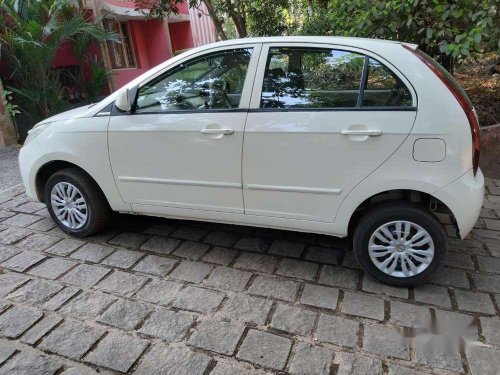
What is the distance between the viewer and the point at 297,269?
322 centimetres

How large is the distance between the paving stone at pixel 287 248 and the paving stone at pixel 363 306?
26.0 inches

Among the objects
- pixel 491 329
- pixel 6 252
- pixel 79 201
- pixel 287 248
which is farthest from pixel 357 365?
pixel 6 252

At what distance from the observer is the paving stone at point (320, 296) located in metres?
2.79

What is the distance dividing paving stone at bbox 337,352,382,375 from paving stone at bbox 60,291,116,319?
5.24 feet

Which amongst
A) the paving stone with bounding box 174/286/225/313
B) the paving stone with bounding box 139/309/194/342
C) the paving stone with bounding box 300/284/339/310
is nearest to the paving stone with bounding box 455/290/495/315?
the paving stone with bounding box 300/284/339/310

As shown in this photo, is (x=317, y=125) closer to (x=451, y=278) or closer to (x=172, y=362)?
(x=451, y=278)

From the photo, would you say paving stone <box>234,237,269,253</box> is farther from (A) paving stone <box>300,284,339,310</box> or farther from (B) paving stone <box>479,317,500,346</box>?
(B) paving stone <box>479,317,500,346</box>

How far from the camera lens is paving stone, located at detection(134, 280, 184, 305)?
2889mm

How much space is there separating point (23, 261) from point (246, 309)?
6.58 ft

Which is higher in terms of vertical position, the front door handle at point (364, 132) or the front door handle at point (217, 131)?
the front door handle at point (217, 131)

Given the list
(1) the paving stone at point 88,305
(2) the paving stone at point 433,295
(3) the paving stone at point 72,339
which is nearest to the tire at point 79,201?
(1) the paving stone at point 88,305

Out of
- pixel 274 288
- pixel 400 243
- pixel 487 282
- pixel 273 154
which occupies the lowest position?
pixel 487 282

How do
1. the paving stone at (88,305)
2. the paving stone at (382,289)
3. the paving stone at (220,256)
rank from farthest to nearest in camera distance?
the paving stone at (220,256), the paving stone at (382,289), the paving stone at (88,305)

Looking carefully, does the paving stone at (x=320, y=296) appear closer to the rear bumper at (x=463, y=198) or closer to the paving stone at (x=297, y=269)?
the paving stone at (x=297, y=269)
